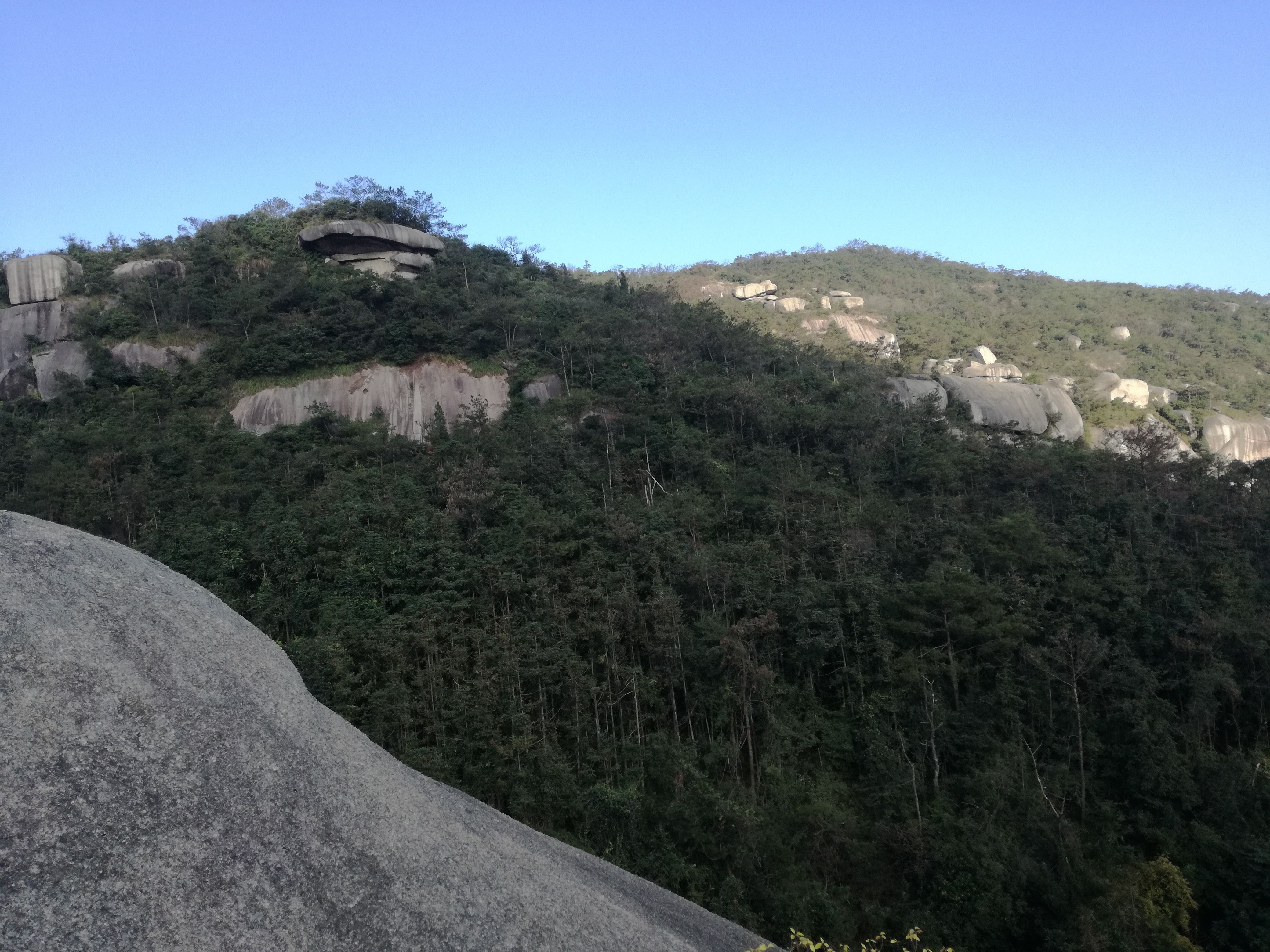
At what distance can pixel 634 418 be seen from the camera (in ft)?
80.7

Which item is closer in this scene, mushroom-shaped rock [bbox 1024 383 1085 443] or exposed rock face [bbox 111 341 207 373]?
exposed rock face [bbox 111 341 207 373]

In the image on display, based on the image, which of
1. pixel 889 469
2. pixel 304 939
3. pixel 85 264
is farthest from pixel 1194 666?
pixel 85 264

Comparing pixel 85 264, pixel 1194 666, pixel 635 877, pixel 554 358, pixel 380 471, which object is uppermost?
pixel 85 264

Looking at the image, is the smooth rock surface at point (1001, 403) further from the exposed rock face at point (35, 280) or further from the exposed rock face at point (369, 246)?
the exposed rock face at point (35, 280)

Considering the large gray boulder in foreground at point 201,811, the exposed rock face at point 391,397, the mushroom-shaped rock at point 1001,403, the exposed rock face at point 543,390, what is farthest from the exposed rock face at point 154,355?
the mushroom-shaped rock at point 1001,403

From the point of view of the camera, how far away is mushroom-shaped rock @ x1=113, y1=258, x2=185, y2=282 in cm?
3136

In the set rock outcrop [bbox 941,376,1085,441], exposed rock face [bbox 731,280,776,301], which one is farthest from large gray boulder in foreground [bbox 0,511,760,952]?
exposed rock face [bbox 731,280,776,301]

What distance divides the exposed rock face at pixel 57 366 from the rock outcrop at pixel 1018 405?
35.7 meters

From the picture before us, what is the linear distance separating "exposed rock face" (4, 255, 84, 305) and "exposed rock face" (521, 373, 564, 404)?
20.2m

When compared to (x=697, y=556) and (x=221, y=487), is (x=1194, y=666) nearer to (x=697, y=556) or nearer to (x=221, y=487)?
(x=697, y=556)

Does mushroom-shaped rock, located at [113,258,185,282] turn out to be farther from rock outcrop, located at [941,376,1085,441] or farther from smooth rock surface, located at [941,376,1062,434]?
rock outcrop, located at [941,376,1085,441]

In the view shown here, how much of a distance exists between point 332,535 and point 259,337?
1343cm

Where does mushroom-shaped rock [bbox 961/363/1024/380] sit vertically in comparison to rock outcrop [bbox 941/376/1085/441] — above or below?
above

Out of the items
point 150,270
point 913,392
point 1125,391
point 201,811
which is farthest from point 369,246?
point 1125,391
